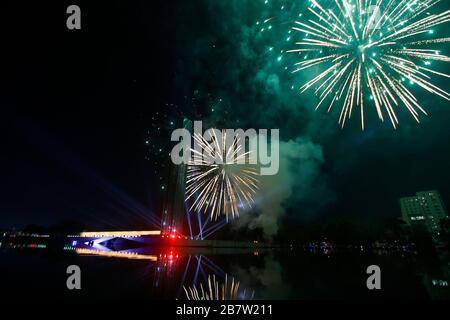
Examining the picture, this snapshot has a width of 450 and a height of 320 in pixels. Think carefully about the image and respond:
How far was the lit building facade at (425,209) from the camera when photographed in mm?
114931

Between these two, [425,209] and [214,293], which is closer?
[214,293]

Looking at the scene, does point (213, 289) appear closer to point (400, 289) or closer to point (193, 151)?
point (400, 289)

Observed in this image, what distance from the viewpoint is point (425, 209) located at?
120875 mm

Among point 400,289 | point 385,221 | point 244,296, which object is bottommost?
point 385,221

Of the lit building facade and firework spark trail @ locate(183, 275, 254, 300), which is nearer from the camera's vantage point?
firework spark trail @ locate(183, 275, 254, 300)

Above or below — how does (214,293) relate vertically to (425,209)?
above

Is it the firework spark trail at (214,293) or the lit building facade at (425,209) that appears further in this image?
the lit building facade at (425,209)

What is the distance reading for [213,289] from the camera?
22.5 feet

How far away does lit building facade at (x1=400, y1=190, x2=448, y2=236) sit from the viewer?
11493 centimetres
